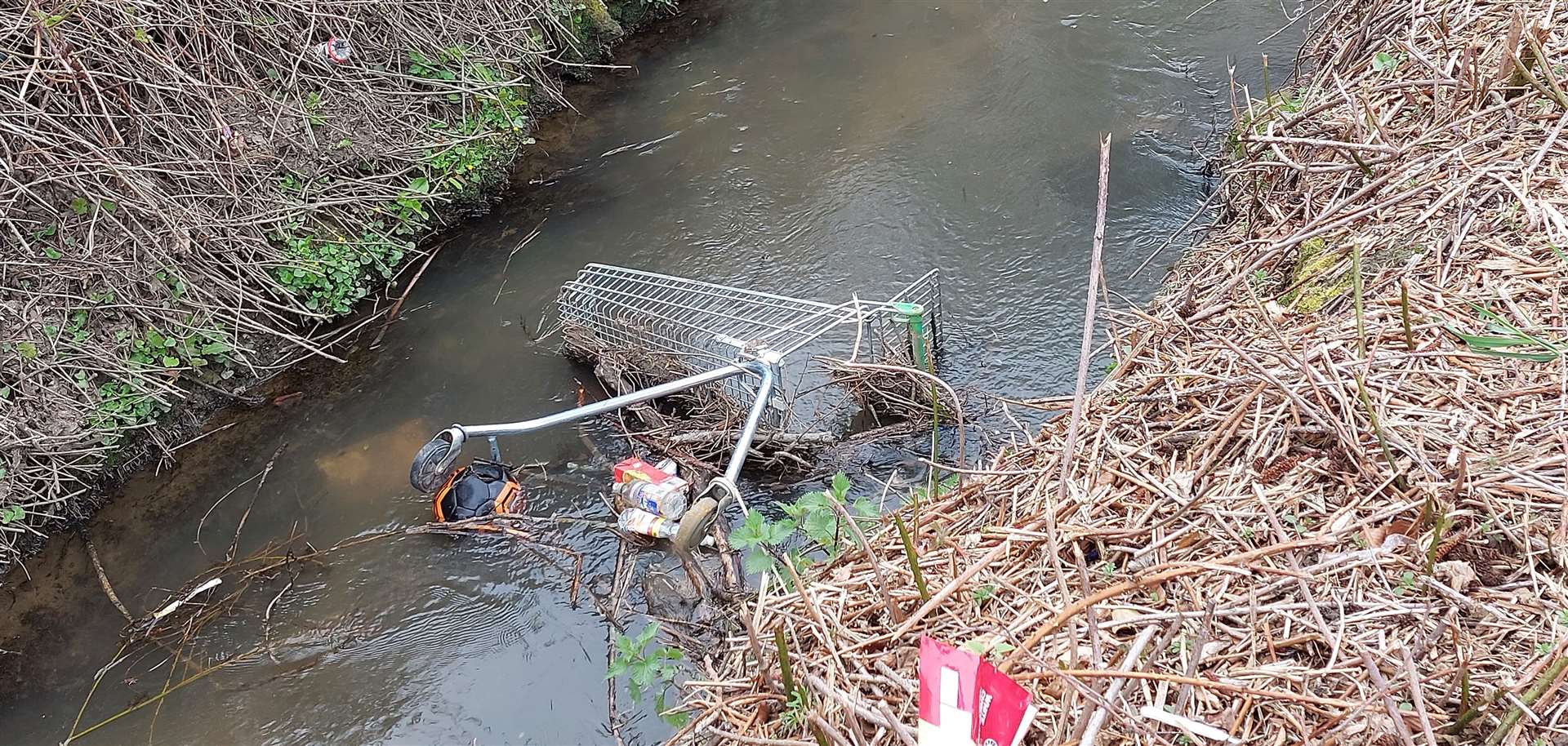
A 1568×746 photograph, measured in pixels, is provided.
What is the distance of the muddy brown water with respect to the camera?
4.08 metres

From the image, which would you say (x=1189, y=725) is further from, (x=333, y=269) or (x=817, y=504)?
(x=333, y=269)

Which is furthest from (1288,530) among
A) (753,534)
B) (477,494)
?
(477,494)

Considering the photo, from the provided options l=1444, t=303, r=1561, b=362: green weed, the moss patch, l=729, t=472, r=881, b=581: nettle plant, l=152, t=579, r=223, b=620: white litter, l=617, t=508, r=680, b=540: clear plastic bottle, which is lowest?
l=617, t=508, r=680, b=540: clear plastic bottle

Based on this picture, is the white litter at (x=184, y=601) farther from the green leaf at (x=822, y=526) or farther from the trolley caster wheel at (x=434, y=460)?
the green leaf at (x=822, y=526)

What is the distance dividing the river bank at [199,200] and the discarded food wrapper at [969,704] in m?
4.83

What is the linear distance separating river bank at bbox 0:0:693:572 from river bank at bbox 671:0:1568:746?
3998mm

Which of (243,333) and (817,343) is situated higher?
(243,333)

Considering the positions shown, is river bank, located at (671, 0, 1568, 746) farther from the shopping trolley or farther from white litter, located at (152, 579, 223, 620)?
white litter, located at (152, 579, 223, 620)

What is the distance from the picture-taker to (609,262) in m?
6.22

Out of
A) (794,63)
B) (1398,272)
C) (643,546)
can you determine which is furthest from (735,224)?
(1398,272)

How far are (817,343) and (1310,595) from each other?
335 centimetres

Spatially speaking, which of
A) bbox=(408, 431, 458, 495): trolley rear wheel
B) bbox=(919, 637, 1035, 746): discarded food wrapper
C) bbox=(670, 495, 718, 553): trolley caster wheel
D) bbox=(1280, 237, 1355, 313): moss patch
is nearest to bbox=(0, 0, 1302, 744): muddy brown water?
bbox=(408, 431, 458, 495): trolley rear wheel

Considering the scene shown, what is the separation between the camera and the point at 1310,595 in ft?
6.23

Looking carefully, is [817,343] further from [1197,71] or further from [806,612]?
[1197,71]
